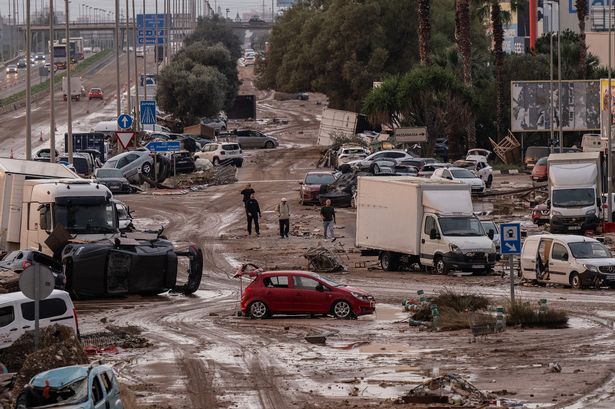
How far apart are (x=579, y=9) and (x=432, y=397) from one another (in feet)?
254

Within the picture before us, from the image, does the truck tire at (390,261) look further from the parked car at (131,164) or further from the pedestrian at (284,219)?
the parked car at (131,164)

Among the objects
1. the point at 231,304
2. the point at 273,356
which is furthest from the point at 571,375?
the point at 231,304

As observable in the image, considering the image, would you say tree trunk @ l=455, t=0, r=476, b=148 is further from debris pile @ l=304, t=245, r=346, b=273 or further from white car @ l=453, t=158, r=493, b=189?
debris pile @ l=304, t=245, r=346, b=273

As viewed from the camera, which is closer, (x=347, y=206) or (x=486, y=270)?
(x=486, y=270)

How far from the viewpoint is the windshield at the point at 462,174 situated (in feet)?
200

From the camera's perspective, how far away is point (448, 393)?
67.2 feet

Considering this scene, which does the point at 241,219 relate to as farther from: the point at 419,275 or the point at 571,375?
the point at 571,375

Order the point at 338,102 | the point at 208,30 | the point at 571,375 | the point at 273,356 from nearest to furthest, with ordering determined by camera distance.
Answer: the point at 571,375, the point at 273,356, the point at 338,102, the point at 208,30

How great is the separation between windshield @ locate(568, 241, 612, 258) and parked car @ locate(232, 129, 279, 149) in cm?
6285

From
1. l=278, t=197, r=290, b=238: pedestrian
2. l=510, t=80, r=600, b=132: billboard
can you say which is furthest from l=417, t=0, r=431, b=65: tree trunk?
l=278, t=197, r=290, b=238: pedestrian

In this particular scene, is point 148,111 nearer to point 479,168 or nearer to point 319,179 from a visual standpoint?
point 319,179

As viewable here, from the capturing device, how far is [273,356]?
25875mm

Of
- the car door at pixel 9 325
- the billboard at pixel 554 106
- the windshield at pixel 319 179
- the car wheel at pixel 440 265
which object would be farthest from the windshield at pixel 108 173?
the car door at pixel 9 325

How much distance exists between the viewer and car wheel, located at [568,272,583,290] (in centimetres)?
3647
